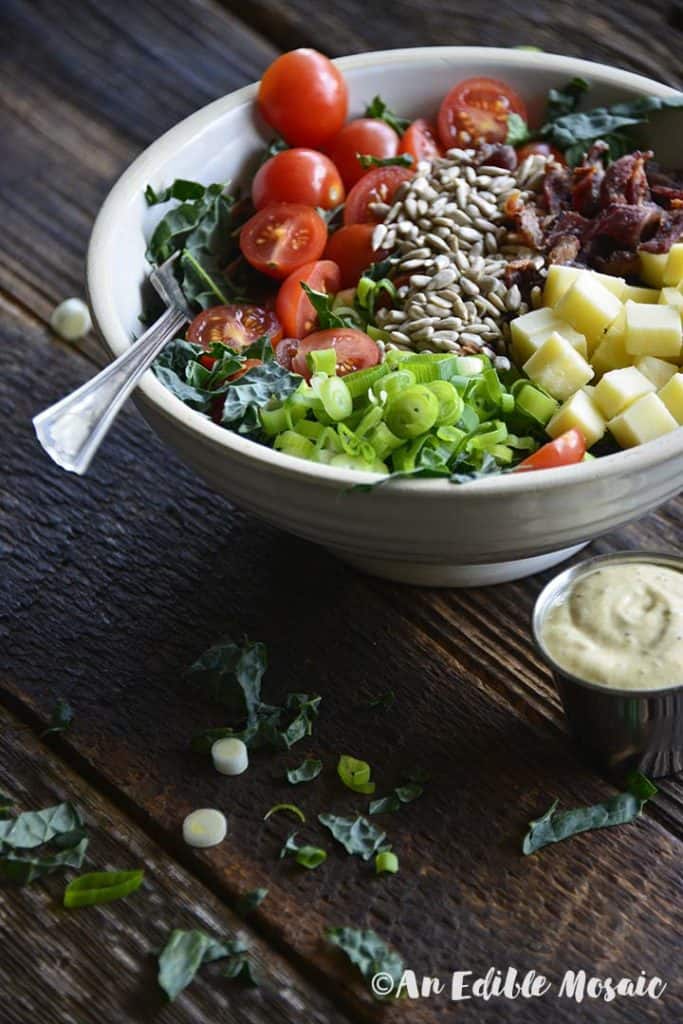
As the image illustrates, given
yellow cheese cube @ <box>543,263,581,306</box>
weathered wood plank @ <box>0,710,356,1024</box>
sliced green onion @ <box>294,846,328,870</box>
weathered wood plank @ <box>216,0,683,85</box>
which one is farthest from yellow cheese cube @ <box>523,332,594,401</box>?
weathered wood plank @ <box>216,0,683,85</box>

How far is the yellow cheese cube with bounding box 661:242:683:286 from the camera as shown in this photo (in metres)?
2.36

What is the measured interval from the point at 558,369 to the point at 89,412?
28.9 inches

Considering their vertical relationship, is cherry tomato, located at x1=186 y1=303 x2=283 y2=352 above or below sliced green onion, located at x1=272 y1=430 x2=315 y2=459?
below

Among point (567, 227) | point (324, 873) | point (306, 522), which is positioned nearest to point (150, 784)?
point (324, 873)

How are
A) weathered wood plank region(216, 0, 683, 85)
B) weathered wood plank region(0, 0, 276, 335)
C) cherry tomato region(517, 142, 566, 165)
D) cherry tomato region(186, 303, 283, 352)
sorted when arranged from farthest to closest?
weathered wood plank region(216, 0, 683, 85)
weathered wood plank region(0, 0, 276, 335)
cherry tomato region(517, 142, 566, 165)
cherry tomato region(186, 303, 283, 352)

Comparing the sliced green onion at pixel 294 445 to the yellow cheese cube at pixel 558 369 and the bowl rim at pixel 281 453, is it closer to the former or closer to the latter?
the bowl rim at pixel 281 453

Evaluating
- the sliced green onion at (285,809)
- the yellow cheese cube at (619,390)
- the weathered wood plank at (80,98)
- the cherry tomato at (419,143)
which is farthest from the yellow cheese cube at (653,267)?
the weathered wood plank at (80,98)

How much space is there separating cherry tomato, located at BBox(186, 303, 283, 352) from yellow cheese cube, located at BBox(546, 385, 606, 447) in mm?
532

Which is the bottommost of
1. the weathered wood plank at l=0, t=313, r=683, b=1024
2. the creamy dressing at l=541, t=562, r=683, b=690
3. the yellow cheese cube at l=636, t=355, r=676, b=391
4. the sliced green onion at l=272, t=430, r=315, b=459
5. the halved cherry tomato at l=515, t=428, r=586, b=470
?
the weathered wood plank at l=0, t=313, r=683, b=1024

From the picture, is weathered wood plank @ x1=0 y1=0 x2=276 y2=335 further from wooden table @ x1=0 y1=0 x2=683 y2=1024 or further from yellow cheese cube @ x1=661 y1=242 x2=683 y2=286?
yellow cheese cube @ x1=661 y1=242 x2=683 y2=286

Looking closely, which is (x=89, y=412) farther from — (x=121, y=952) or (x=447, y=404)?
(x=121, y=952)

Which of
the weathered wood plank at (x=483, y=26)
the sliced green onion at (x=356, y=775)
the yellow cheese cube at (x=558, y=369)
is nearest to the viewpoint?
the sliced green onion at (x=356, y=775)

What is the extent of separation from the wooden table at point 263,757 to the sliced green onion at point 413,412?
369 millimetres

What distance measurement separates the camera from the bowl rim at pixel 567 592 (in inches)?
75.4
